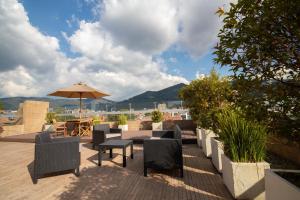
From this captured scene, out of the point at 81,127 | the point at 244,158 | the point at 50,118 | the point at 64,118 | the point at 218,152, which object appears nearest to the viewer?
the point at 244,158

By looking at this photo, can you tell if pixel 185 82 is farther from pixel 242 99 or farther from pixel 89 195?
pixel 242 99

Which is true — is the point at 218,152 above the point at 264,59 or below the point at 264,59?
below

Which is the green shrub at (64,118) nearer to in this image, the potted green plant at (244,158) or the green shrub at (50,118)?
the green shrub at (50,118)

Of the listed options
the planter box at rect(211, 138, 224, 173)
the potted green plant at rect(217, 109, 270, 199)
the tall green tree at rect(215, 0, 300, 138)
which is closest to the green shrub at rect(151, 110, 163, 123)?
the planter box at rect(211, 138, 224, 173)

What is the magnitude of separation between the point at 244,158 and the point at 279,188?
1.06 metres

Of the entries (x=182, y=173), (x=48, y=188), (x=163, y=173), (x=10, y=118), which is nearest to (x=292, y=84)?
(x=182, y=173)

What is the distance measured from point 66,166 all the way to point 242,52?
158 inches

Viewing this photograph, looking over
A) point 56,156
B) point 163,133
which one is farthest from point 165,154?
point 56,156

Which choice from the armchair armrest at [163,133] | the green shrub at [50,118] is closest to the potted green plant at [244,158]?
the armchair armrest at [163,133]

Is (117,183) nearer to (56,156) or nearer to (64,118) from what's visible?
(56,156)

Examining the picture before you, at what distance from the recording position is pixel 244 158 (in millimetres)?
3215

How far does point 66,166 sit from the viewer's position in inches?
170

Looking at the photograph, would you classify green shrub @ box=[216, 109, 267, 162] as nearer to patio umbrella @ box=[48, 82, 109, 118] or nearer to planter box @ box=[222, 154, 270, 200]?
planter box @ box=[222, 154, 270, 200]

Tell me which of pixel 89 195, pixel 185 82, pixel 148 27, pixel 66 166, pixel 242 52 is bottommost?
pixel 89 195
